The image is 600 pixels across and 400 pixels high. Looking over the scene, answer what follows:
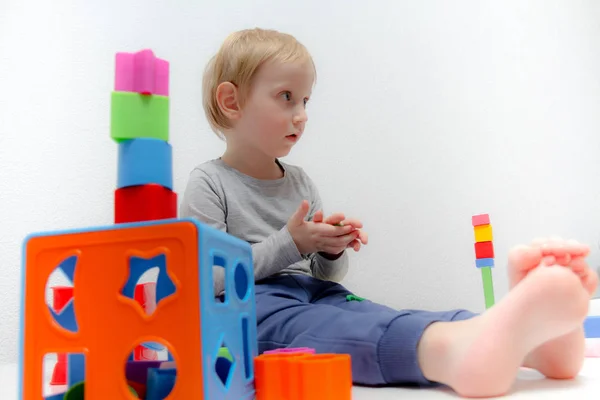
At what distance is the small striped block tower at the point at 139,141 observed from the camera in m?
0.54

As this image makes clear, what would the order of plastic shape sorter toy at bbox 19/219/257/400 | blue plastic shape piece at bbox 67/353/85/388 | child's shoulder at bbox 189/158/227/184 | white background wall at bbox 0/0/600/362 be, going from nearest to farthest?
plastic shape sorter toy at bbox 19/219/257/400
blue plastic shape piece at bbox 67/353/85/388
child's shoulder at bbox 189/158/227/184
white background wall at bbox 0/0/600/362

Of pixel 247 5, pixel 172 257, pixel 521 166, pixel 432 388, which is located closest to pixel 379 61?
pixel 247 5

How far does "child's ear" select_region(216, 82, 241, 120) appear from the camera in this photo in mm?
1047

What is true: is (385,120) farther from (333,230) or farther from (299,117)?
(333,230)

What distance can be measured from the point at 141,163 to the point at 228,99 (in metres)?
0.54

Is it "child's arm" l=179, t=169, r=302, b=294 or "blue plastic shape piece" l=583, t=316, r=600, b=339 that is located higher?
"child's arm" l=179, t=169, r=302, b=294

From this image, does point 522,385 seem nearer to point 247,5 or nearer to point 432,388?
point 432,388

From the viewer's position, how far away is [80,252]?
0.52m

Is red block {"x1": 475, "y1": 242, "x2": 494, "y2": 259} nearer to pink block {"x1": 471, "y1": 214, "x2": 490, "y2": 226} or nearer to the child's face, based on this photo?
pink block {"x1": 471, "y1": 214, "x2": 490, "y2": 226}

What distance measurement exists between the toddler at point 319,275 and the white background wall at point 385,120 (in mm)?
355

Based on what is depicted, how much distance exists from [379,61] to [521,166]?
21.6 inches

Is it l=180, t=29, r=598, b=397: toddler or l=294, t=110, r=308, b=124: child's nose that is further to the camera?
l=294, t=110, r=308, b=124: child's nose

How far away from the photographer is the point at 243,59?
1.03 m

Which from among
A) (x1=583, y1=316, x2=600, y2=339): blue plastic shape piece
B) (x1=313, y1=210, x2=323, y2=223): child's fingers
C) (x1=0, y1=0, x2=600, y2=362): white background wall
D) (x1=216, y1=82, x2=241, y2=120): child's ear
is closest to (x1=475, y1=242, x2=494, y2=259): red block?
(x1=583, y1=316, x2=600, y2=339): blue plastic shape piece
